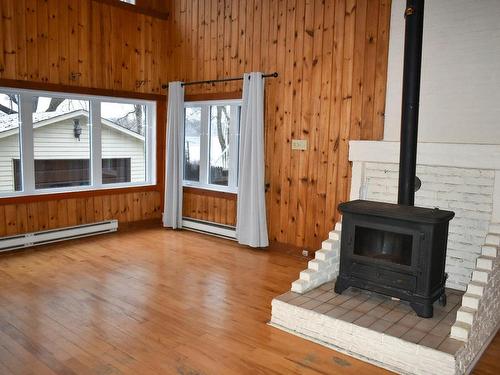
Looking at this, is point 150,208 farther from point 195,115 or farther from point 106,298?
point 106,298

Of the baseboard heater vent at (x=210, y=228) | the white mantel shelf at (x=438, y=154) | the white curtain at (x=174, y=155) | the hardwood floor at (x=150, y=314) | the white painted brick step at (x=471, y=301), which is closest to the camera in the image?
the hardwood floor at (x=150, y=314)

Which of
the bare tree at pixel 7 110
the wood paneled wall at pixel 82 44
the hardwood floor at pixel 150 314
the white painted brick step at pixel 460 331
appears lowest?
the hardwood floor at pixel 150 314

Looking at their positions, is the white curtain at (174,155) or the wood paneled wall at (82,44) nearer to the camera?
the wood paneled wall at (82,44)

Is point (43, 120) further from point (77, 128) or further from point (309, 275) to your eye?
point (309, 275)

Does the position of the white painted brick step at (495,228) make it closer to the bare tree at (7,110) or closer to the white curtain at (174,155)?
the white curtain at (174,155)

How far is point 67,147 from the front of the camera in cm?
525

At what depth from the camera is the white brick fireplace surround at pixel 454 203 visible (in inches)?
116

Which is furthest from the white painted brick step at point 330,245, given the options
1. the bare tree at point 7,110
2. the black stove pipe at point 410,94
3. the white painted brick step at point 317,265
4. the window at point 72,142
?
the bare tree at point 7,110

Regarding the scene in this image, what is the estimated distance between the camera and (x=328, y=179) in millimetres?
4527

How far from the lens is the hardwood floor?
2568mm

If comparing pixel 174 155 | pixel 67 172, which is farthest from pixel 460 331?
pixel 67 172

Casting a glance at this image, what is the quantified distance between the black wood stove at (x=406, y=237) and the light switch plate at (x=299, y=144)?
4.79 feet

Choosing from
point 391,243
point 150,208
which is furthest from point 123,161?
point 391,243

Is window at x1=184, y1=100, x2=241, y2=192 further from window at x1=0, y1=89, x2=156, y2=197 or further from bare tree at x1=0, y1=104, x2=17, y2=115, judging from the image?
bare tree at x1=0, y1=104, x2=17, y2=115
